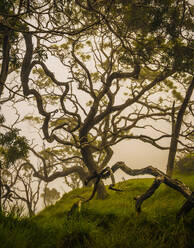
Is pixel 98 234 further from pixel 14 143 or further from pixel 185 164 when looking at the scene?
pixel 185 164

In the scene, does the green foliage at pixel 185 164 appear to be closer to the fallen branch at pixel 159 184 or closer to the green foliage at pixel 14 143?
the fallen branch at pixel 159 184

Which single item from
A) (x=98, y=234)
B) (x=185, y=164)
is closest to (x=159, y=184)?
(x=98, y=234)

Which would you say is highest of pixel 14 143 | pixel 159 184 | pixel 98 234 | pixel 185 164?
pixel 14 143

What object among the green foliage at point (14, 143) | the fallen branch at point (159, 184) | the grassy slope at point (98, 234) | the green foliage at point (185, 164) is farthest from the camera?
the green foliage at point (185, 164)

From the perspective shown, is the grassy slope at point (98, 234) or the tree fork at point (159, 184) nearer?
the grassy slope at point (98, 234)

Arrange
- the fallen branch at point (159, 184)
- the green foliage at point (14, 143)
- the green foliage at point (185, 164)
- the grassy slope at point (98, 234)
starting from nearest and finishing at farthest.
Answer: the grassy slope at point (98, 234), the fallen branch at point (159, 184), the green foliage at point (14, 143), the green foliage at point (185, 164)

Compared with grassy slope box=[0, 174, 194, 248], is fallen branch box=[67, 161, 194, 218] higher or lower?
higher

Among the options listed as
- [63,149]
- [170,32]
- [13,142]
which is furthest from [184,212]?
[63,149]

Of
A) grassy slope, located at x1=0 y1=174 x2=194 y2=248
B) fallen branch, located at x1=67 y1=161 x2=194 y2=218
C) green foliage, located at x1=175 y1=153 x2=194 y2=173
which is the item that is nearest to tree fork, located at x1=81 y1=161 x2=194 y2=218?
fallen branch, located at x1=67 y1=161 x2=194 y2=218

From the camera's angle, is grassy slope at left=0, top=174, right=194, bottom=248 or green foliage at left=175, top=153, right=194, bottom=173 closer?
grassy slope at left=0, top=174, right=194, bottom=248

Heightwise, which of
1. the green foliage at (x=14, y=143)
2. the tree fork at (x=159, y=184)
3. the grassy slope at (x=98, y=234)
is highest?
the green foliage at (x=14, y=143)

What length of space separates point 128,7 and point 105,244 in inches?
276

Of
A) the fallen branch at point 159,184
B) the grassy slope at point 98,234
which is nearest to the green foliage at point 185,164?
the grassy slope at point 98,234

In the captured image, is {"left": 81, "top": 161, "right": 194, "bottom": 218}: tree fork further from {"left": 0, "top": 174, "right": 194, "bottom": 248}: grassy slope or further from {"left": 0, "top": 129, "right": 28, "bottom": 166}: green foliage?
{"left": 0, "top": 129, "right": 28, "bottom": 166}: green foliage
